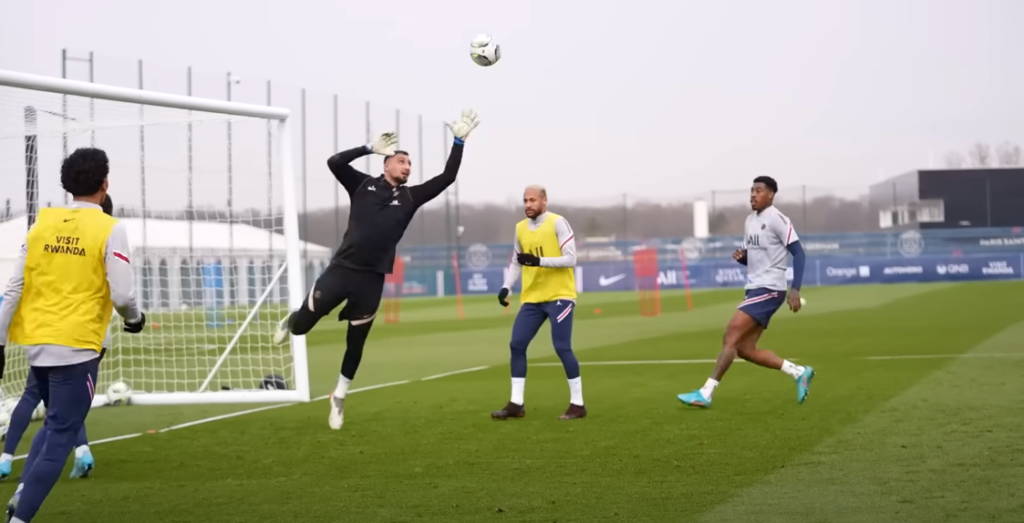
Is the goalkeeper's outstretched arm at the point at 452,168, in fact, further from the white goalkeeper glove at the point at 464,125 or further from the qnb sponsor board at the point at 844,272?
the qnb sponsor board at the point at 844,272

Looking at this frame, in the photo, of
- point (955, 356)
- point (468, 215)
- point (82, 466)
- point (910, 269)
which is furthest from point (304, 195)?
point (82, 466)

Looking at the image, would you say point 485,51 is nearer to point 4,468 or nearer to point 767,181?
point 767,181

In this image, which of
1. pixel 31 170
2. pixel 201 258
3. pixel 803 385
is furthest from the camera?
pixel 201 258

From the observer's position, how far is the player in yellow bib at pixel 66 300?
222 inches

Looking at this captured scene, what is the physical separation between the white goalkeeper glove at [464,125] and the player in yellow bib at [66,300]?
4013mm

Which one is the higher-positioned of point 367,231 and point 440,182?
point 440,182

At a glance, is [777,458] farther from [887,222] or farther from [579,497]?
[887,222]

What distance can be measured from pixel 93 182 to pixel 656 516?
3.40m

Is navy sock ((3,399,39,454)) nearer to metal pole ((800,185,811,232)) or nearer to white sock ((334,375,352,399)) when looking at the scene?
Answer: white sock ((334,375,352,399))

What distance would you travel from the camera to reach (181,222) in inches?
834

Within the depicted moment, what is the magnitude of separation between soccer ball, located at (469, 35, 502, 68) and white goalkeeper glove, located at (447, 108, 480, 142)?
83 cm

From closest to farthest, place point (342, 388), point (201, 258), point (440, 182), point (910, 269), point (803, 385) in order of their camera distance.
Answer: point (440, 182) → point (342, 388) → point (803, 385) → point (201, 258) → point (910, 269)

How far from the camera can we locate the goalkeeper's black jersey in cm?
941

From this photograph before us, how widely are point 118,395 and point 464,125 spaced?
18.4ft
